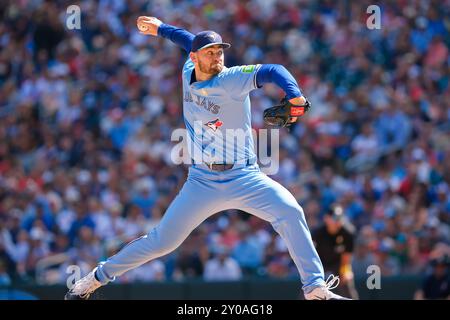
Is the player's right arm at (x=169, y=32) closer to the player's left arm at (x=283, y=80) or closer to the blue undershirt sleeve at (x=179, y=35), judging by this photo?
the blue undershirt sleeve at (x=179, y=35)

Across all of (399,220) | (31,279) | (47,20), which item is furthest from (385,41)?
(31,279)

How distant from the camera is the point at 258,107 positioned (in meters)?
13.6

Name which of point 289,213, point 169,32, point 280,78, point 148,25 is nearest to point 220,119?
point 280,78

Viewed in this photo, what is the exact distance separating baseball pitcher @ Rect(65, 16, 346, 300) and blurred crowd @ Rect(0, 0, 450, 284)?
190 inches

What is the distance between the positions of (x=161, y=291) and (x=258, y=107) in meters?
3.96

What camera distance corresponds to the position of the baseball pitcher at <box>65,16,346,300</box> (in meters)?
6.48

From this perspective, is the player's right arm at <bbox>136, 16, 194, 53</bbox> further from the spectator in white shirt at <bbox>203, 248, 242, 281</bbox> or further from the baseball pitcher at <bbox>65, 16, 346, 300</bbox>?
the spectator in white shirt at <bbox>203, 248, 242, 281</bbox>

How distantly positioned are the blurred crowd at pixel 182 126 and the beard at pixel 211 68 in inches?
205

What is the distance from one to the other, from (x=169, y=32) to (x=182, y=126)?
20.6ft

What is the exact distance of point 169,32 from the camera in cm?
740

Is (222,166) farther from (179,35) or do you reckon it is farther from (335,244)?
(335,244)

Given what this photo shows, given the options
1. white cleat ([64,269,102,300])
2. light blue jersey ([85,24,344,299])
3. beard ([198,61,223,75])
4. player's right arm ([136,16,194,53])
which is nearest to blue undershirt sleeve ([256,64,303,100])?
light blue jersey ([85,24,344,299])

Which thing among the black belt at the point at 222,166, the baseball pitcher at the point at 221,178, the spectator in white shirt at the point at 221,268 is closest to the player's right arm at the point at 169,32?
the baseball pitcher at the point at 221,178
